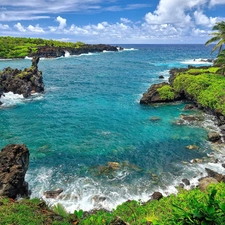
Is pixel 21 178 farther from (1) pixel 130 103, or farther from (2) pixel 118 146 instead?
(1) pixel 130 103

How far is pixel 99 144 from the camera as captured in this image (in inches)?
1492

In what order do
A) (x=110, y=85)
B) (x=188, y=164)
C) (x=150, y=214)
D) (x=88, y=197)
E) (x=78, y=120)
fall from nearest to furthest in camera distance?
(x=150, y=214) → (x=88, y=197) → (x=188, y=164) → (x=78, y=120) → (x=110, y=85)

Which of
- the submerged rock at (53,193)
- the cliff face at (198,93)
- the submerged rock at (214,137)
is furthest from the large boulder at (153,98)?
the submerged rock at (53,193)

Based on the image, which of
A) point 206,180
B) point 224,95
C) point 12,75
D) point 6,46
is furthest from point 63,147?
point 6,46

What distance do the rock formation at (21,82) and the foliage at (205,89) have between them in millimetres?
38060

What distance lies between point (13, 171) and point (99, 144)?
52.4ft

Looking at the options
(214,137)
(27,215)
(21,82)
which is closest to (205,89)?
(214,137)

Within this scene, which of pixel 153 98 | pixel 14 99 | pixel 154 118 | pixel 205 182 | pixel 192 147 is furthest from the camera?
pixel 14 99

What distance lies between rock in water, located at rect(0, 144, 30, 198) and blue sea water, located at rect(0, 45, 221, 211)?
3435 millimetres

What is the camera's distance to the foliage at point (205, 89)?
156 feet

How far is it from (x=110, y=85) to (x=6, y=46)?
132 m

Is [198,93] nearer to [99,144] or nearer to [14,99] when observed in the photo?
[99,144]

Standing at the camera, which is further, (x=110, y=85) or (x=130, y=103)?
(x=110, y=85)

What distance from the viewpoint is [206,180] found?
88.3ft
